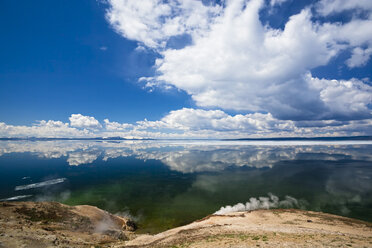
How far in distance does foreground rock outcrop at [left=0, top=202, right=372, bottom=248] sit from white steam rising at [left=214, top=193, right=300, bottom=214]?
7.02 metres

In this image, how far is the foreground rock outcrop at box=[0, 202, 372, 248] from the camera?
72.5 ft

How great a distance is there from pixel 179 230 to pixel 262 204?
1152 inches

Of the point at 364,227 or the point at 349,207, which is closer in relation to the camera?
the point at 364,227

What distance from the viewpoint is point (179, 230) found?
31.7 m

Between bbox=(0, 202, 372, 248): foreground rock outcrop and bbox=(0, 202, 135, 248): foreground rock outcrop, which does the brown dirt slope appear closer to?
bbox=(0, 202, 372, 248): foreground rock outcrop

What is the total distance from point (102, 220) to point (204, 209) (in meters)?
24.9

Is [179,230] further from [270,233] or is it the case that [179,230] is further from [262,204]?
[262,204]

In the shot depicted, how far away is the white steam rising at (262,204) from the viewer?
154 ft

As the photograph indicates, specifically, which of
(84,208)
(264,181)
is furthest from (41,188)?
(264,181)

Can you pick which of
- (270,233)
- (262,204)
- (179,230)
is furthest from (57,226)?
(262,204)

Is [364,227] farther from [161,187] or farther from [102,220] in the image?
[161,187]

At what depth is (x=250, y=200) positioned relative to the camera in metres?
52.7

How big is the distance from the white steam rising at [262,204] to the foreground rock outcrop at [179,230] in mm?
7019

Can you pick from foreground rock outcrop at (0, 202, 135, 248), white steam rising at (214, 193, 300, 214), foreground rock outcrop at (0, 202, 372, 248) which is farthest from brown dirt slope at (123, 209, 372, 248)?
white steam rising at (214, 193, 300, 214)
